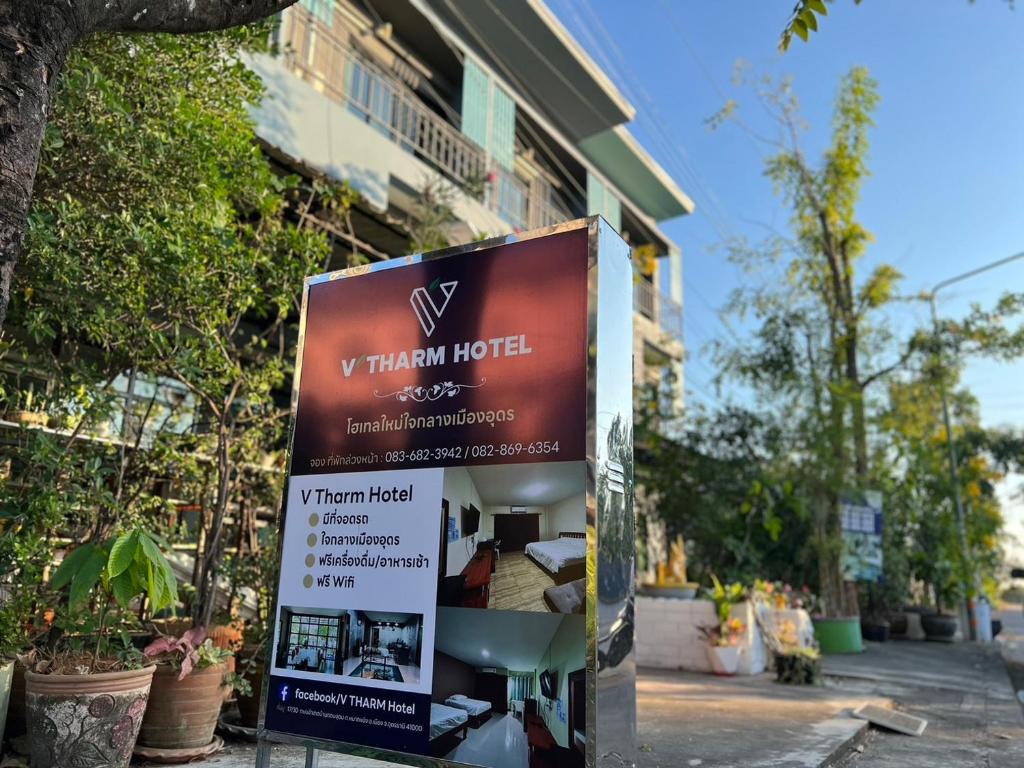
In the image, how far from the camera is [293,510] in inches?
140

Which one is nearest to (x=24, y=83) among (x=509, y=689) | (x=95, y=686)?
(x=509, y=689)

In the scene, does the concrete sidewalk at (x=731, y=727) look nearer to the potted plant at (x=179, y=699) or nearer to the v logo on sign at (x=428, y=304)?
the potted plant at (x=179, y=699)

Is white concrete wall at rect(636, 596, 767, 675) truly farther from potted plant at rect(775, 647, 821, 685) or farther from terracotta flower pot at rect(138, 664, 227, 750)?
terracotta flower pot at rect(138, 664, 227, 750)

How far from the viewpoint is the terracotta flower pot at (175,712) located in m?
4.41

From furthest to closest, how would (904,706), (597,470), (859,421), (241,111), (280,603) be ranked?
1. (859,421)
2. (904,706)
3. (241,111)
4. (280,603)
5. (597,470)

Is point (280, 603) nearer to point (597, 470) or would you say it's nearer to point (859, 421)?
point (597, 470)

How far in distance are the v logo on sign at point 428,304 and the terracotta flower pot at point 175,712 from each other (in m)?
2.65

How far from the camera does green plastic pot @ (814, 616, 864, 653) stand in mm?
13344

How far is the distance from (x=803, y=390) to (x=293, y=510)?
1374 cm

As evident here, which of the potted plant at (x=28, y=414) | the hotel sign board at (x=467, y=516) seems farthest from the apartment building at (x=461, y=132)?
the hotel sign board at (x=467, y=516)

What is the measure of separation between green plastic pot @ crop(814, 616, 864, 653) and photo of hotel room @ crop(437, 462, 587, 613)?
12.3 m

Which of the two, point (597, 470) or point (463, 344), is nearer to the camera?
point (597, 470)

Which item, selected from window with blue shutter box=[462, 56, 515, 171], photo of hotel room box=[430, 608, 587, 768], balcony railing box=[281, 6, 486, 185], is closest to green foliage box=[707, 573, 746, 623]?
balcony railing box=[281, 6, 486, 185]

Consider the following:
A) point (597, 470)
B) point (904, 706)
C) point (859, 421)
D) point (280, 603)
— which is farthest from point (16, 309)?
point (859, 421)
